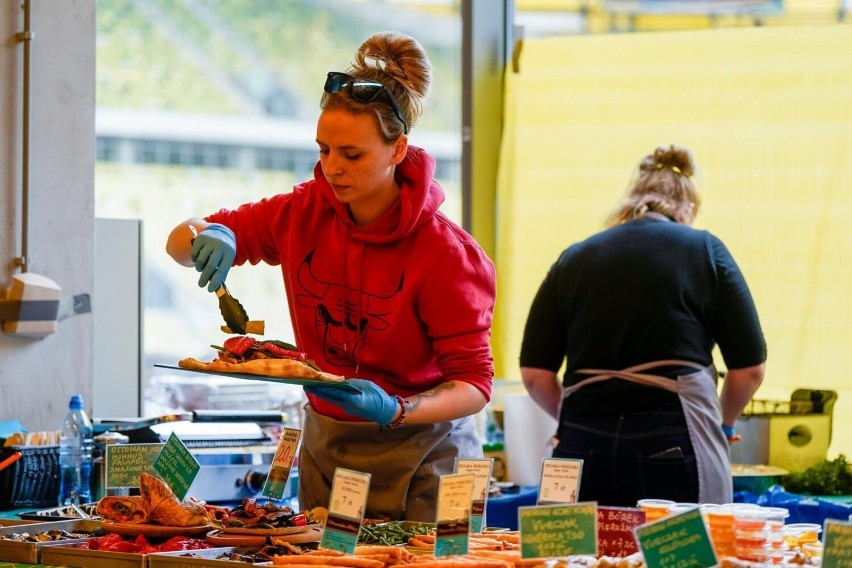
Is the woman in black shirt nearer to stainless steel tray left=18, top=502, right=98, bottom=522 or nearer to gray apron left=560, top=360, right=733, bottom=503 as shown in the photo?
gray apron left=560, top=360, right=733, bottom=503

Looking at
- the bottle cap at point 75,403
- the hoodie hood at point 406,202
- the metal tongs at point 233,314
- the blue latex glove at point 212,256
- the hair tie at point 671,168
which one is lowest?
the bottle cap at point 75,403

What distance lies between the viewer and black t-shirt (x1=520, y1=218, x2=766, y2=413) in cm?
346

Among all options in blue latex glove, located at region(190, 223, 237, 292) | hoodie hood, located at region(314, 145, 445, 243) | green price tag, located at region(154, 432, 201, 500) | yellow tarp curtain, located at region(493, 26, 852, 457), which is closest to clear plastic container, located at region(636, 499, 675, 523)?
hoodie hood, located at region(314, 145, 445, 243)

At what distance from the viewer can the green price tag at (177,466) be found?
247cm

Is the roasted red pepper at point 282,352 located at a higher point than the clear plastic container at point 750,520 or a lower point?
higher

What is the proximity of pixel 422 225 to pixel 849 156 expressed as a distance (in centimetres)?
243

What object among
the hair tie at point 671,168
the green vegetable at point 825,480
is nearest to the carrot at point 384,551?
the hair tie at point 671,168

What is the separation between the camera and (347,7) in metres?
11.3

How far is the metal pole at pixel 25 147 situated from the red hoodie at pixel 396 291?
1230mm

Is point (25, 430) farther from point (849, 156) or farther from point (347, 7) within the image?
point (347, 7)

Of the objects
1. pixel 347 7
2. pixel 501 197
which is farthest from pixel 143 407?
pixel 347 7

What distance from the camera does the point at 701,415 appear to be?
3.45m

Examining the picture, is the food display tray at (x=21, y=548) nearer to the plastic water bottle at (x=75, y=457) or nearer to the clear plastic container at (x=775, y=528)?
the plastic water bottle at (x=75, y=457)

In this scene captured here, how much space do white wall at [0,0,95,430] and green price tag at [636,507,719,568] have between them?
7.82ft
